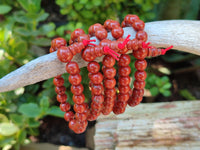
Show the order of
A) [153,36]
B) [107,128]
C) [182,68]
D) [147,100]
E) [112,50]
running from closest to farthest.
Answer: [112,50], [153,36], [107,128], [147,100], [182,68]

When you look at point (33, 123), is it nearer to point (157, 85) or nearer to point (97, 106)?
point (97, 106)

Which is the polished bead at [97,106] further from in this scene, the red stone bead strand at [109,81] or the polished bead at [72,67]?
the polished bead at [72,67]

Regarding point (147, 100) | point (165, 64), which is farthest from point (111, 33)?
point (165, 64)

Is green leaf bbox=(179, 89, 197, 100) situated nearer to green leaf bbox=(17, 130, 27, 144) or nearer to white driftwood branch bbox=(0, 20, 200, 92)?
white driftwood branch bbox=(0, 20, 200, 92)

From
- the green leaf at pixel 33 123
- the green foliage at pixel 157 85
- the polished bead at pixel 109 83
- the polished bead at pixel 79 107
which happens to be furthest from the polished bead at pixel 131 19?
the green leaf at pixel 33 123

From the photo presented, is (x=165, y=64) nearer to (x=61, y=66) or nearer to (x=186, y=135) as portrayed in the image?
(x=186, y=135)

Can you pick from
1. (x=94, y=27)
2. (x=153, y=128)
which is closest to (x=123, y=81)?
(x=94, y=27)
